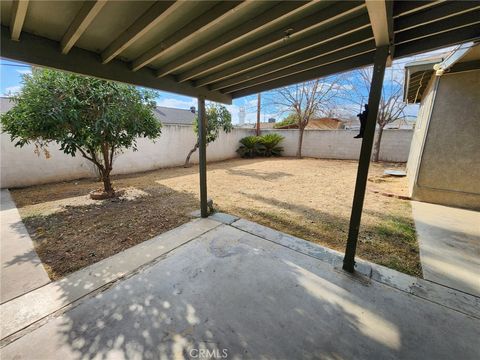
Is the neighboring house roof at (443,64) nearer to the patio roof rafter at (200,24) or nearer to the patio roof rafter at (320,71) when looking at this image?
the patio roof rafter at (320,71)

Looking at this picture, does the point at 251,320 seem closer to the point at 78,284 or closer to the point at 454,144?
the point at 78,284

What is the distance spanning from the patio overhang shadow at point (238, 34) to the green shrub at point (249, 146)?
9.12 m

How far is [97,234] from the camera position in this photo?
9.32ft

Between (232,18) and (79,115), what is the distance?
3.19 meters

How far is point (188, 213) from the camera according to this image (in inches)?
141

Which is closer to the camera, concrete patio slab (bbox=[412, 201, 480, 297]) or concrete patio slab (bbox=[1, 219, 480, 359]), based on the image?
concrete patio slab (bbox=[1, 219, 480, 359])

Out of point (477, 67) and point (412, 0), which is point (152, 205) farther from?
point (477, 67)

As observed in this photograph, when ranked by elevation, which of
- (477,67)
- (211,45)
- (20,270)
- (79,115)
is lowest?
(20,270)

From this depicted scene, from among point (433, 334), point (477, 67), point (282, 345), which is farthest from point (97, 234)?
point (477, 67)

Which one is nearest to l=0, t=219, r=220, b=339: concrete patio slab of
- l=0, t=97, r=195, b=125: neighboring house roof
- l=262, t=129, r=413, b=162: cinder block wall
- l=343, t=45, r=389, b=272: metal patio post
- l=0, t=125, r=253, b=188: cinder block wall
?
l=343, t=45, r=389, b=272: metal patio post

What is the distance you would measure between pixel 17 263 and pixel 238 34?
3176mm

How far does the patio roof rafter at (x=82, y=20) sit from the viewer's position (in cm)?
134

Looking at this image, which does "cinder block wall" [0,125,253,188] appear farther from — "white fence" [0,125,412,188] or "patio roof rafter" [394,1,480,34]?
"patio roof rafter" [394,1,480,34]

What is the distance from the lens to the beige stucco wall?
3.46 m
